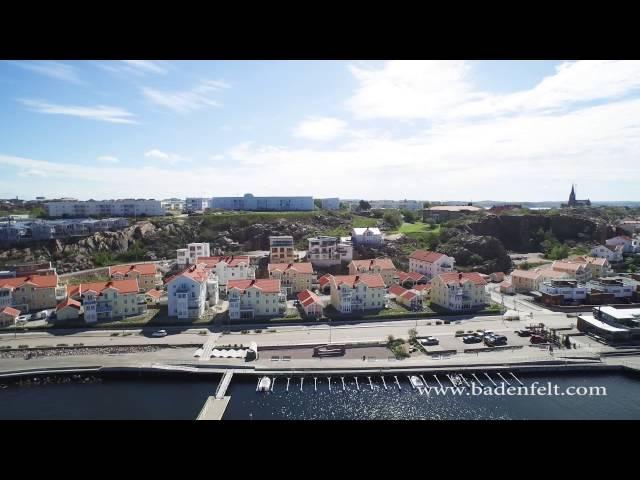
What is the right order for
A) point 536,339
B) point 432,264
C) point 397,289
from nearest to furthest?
1. point 536,339
2. point 397,289
3. point 432,264

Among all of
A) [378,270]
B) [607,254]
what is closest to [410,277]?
[378,270]

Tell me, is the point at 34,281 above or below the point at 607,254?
below

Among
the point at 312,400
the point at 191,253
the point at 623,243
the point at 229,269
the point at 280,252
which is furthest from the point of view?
the point at 623,243

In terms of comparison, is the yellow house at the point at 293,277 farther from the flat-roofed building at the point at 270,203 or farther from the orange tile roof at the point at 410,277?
the flat-roofed building at the point at 270,203

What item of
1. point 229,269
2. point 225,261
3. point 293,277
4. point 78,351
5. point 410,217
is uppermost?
point 410,217

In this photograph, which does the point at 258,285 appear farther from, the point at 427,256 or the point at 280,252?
the point at 427,256

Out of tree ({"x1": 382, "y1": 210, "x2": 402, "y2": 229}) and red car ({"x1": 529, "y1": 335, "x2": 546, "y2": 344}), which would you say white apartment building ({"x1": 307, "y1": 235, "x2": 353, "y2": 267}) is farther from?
red car ({"x1": 529, "y1": 335, "x2": 546, "y2": 344})
